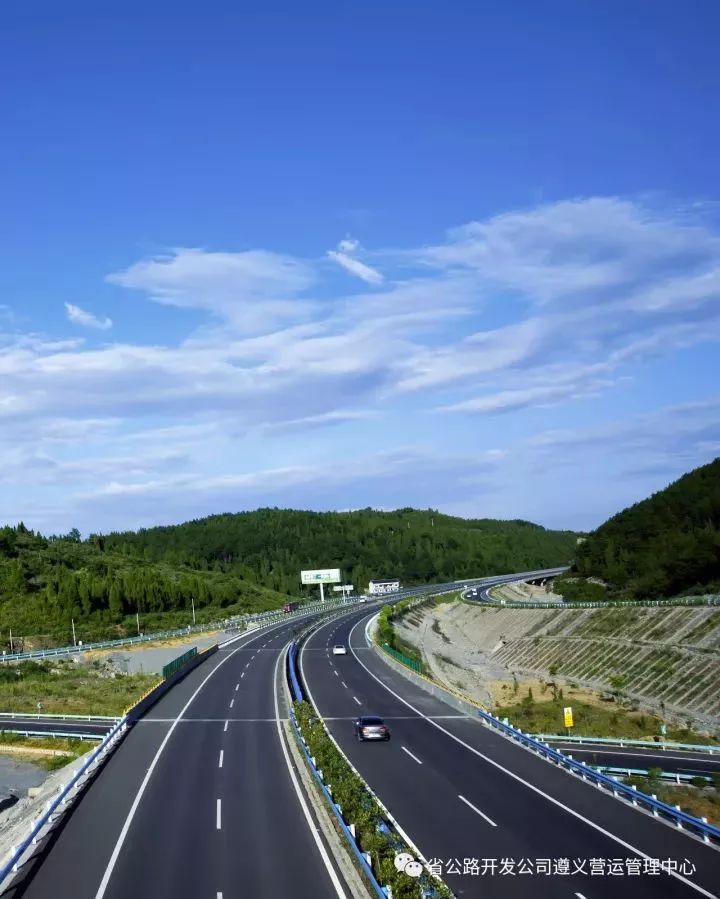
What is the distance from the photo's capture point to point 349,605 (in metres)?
164

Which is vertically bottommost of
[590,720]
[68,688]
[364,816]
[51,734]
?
[590,720]

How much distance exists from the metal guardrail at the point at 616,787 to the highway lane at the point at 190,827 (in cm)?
962

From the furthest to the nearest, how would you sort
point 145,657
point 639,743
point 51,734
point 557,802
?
point 145,657 → point 51,734 → point 639,743 → point 557,802

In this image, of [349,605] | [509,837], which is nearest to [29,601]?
[349,605]

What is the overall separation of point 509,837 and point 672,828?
183 inches

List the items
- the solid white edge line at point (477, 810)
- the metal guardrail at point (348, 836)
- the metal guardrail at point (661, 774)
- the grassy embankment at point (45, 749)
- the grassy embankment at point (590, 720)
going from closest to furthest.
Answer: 1. the metal guardrail at point (348, 836)
2. the solid white edge line at point (477, 810)
3. the metal guardrail at point (661, 774)
4. the grassy embankment at point (45, 749)
5. the grassy embankment at point (590, 720)

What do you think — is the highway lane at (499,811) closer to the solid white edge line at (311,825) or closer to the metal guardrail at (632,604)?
the solid white edge line at (311,825)

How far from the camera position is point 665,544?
12400cm

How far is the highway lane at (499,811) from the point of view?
67.0 feet

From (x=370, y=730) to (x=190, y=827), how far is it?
46.6 feet

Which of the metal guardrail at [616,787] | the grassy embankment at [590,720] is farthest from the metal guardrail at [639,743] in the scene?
the grassy embankment at [590,720]

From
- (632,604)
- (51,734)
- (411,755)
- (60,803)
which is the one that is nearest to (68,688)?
(51,734)

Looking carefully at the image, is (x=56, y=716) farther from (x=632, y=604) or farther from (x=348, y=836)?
(x=632, y=604)

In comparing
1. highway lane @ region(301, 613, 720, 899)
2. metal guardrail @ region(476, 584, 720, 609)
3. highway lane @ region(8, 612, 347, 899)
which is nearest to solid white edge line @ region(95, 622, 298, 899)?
highway lane @ region(8, 612, 347, 899)
